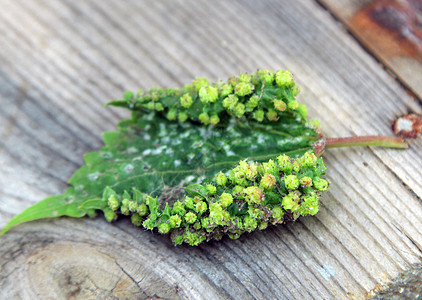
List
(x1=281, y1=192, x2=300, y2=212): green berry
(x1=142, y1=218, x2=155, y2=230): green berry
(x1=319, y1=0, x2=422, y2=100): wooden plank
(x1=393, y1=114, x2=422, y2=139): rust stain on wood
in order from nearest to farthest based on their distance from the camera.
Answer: (x1=281, y1=192, x2=300, y2=212): green berry < (x1=142, y1=218, x2=155, y2=230): green berry < (x1=393, y1=114, x2=422, y2=139): rust stain on wood < (x1=319, y1=0, x2=422, y2=100): wooden plank

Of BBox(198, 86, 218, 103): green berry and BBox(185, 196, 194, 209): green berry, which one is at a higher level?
BBox(198, 86, 218, 103): green berry

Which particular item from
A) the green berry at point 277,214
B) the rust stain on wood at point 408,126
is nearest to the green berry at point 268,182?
the green berry at point 277,214

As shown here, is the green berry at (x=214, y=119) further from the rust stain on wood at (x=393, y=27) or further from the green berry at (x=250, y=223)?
the rust stain on wood at (x=393, y=27)

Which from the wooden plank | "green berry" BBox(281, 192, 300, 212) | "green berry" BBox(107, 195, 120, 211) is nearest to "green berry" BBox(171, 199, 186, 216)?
"green berry" BBox(107, 195, 120, 211)

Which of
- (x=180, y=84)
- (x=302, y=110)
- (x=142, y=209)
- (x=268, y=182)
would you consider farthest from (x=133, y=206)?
(x=302, y=110)

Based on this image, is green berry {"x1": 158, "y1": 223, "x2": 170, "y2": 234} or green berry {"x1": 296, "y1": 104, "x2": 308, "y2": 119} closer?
green berry {"x1": 158, "y1": 223, "x2": 170, "y2": 234}

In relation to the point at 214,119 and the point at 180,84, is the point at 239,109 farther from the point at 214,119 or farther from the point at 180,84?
the point at 180,84

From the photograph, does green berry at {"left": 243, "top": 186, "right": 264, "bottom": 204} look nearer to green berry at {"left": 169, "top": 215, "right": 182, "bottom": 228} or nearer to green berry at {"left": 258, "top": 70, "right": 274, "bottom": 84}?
green berry at {"left": 169, "top": 215, "right": 182, "bottom": 228}
